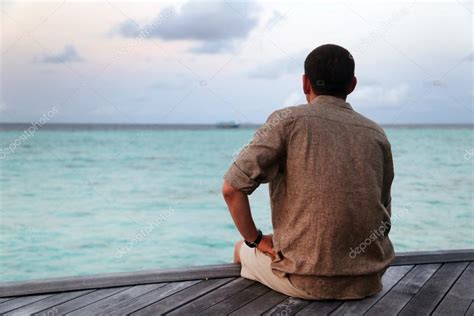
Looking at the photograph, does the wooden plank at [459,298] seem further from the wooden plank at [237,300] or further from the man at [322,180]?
the wooden plank at [237,300]

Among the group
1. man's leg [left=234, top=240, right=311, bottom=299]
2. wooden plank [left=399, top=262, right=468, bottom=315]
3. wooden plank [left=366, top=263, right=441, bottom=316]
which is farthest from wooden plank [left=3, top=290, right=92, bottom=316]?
wooden plank [left=399, top=262, right=468, bottom=315]

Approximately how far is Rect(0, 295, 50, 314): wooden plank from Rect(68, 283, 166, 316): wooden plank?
0.79 ft

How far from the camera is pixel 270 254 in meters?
2.05

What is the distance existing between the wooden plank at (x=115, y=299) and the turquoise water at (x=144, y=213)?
218 inches

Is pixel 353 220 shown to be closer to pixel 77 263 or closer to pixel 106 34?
pixel 77 263

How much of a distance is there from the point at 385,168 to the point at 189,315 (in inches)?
36.1

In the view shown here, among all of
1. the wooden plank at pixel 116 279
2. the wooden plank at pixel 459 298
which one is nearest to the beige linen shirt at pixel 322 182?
the wooden plank at pixel 459 298

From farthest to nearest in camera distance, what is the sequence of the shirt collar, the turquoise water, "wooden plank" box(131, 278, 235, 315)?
the turquoise water < "wooden plank" box(131, 278, 235, 315) < the shirt collar

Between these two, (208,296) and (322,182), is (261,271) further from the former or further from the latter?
(322,182)

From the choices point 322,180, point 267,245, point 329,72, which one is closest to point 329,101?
point 329,72

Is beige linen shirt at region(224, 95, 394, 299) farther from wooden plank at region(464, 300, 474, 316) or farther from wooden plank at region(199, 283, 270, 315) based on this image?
wooden plank at region(464, 300, 474, 316)

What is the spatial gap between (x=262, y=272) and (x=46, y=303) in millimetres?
870

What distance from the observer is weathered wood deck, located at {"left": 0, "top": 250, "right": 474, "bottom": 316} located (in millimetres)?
1971

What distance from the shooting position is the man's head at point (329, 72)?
1816 mm
